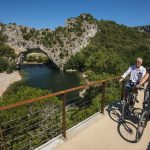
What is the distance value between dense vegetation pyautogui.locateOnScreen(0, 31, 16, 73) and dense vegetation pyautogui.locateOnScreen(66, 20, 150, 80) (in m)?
16.6

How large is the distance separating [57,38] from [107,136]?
63.3 meters

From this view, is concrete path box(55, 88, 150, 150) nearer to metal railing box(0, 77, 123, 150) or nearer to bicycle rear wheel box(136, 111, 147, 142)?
bicycle rear wheel box(136, 111, 147, 142)

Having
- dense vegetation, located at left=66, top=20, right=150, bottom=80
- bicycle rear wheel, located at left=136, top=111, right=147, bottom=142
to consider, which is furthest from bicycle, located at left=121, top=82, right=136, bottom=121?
dense vegetation, located at left=66, top=20, right=150, bottom=80

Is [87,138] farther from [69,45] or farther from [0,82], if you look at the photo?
[69,45]

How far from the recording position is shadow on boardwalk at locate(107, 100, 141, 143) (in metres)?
5.95

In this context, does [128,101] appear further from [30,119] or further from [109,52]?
[109,52]

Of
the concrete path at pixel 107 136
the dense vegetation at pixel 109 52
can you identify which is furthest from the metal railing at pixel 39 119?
the dense vegetation at pixel 109 52

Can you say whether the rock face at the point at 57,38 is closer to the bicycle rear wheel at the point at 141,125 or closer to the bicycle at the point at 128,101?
the bicycle at the point at 128,101

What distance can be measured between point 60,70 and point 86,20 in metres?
18.6

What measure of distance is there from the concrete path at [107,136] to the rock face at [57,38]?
60.6 metres

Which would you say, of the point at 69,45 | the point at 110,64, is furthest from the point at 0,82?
the point at 69,45

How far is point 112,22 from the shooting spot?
351 feet

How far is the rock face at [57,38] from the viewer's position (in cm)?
6406

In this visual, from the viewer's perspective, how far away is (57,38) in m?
Answer: 67.6
